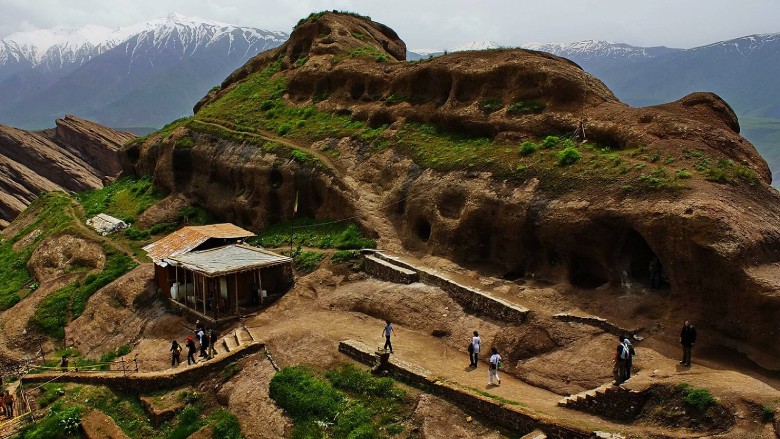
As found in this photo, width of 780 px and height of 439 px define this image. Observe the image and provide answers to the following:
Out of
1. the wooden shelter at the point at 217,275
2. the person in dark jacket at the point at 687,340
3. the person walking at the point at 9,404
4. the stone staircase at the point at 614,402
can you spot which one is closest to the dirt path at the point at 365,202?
the wooden shelter at the point at 217,275

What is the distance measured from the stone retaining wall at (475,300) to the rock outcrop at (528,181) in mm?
2636

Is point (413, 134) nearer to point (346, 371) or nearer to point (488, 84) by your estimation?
point (488, 84)

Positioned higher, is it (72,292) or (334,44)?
(334,44)

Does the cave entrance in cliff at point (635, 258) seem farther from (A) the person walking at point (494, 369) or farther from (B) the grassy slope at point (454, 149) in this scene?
(A) the person walking at point (494, 369)

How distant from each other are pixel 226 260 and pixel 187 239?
520 centimetres

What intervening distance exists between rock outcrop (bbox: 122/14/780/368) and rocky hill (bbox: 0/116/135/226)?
2118 inches

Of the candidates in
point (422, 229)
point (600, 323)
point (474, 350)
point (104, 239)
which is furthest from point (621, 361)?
point (104, 239)

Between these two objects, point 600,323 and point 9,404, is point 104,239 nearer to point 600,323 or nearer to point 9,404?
point 9,404

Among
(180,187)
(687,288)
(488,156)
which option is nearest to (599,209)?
(687,288)

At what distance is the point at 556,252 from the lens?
2795 centimetres

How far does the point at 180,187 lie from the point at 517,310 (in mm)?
34525

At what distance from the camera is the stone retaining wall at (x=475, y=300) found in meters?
25.6

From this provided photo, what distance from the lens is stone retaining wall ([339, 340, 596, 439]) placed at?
17731 millimetres

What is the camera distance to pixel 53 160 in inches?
4144
